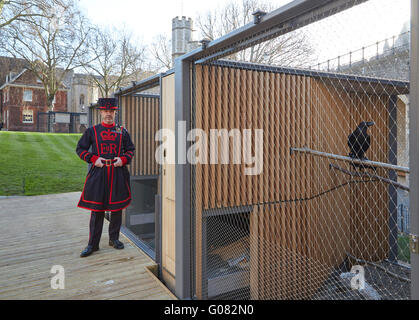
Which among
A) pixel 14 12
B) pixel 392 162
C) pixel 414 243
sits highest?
pixel 14 12

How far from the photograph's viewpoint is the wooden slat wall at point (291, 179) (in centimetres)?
369

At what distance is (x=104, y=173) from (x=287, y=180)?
2.42 metres

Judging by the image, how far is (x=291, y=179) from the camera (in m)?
4.42

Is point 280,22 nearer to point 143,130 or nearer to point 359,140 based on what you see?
point 359,140

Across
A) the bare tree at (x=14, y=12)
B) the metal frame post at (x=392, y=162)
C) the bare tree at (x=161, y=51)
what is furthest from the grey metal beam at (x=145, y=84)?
the bare tree at (x=161, y=51)

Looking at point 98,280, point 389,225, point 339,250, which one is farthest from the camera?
point 389,225

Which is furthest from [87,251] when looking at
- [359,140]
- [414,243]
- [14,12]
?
[14,12]

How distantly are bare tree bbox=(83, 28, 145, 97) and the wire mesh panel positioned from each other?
18.4 metres

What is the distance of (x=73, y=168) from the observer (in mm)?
11609

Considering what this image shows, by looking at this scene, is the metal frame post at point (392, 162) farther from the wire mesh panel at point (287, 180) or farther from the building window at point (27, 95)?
the building window at point (27, 95)

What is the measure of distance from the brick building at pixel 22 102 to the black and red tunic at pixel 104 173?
93.1 ft

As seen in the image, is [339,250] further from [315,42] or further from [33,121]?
[33,121]

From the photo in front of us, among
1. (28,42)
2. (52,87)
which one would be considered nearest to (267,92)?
(28,42)
